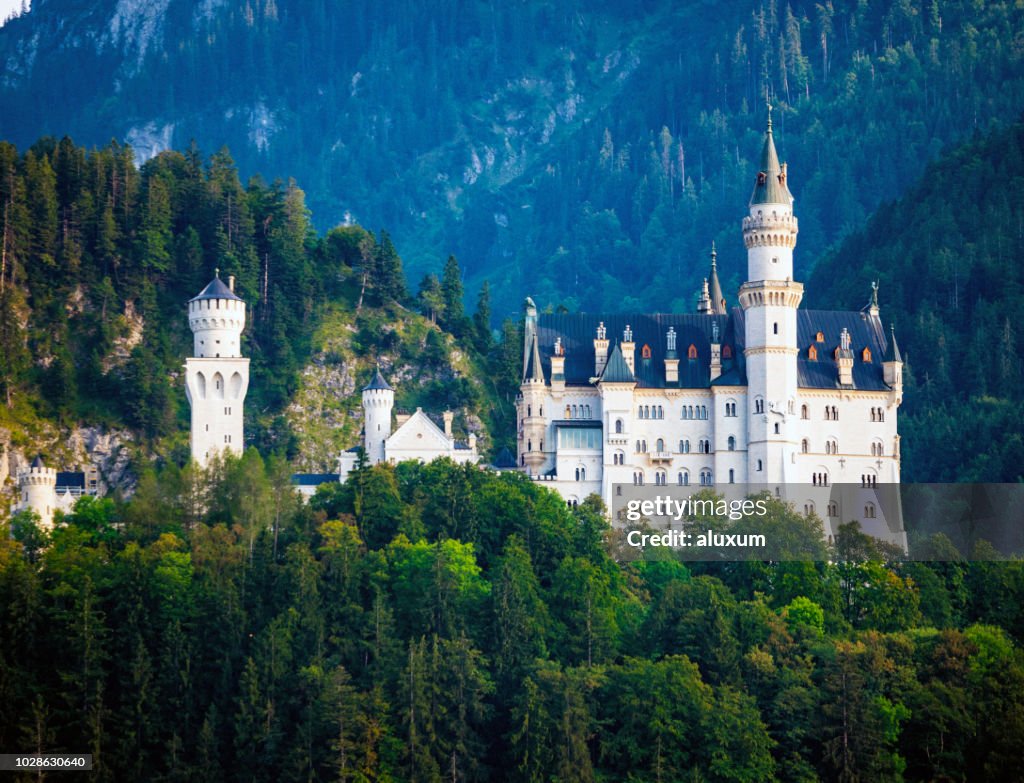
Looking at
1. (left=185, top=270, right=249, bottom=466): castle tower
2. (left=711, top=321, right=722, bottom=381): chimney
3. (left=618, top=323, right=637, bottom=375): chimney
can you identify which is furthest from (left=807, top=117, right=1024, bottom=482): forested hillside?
(left=185, top=270, right=249, bottom=466): castle tower

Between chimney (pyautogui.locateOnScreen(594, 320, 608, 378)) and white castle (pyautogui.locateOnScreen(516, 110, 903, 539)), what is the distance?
0.08 m

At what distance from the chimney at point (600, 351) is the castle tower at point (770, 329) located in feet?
22.7

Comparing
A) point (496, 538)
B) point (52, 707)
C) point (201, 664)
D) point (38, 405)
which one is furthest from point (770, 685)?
point (38, 405)

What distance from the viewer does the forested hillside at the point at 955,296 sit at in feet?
383

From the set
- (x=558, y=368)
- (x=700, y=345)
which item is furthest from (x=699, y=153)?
(x=558, y=368)

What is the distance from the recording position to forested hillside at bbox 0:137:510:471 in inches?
4055

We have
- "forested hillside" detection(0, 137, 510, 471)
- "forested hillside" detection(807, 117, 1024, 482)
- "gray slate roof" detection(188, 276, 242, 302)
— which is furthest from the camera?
"forested hillside" detection(807, 117, 1024, 482)

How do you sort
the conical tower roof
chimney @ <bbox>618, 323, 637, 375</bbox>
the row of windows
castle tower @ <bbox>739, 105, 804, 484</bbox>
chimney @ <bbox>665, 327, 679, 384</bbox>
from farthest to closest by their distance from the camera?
1. chimney @ <bbox>618, 323, 637, 375</bbox>
2. chimney @ <bbox>665, 327, 679, 384</bbox>
3. the conical tower roof
4. the row of windows
5. castle tower @ <bbox>739, 105, 804, 484</bbox>

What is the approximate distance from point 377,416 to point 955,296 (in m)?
49.0

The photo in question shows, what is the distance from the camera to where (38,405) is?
332 feet

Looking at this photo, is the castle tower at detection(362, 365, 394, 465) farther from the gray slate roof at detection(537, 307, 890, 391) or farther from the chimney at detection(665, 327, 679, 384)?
the chimney at detection(665, 327, 679, 384)

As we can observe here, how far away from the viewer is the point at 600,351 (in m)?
99.8

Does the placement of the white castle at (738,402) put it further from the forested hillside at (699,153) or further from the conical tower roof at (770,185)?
the forested hillside at (699,153)
